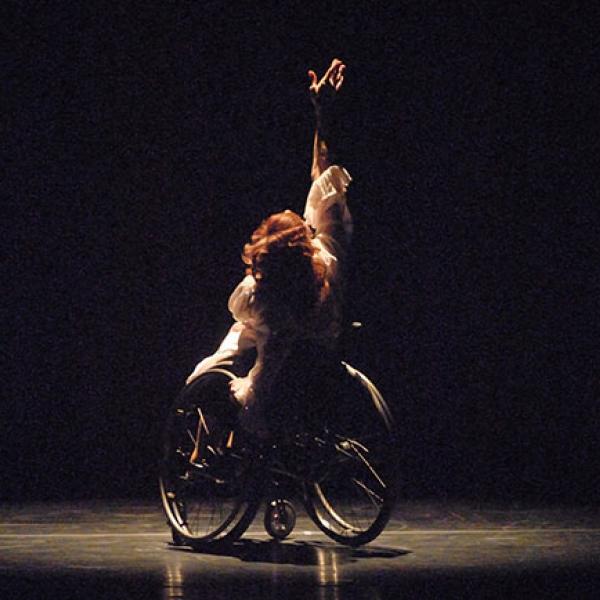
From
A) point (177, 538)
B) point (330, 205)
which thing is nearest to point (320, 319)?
point (330, 205)

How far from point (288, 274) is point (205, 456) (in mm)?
683

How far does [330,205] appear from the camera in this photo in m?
5.43

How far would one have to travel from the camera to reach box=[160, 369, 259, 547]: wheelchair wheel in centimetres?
536

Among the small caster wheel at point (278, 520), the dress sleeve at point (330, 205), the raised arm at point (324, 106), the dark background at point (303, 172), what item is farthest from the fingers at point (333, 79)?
the dark background at point (303, 172)

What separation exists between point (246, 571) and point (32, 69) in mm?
3899

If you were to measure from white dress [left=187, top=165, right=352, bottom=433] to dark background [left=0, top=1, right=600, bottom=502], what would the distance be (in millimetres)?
2506

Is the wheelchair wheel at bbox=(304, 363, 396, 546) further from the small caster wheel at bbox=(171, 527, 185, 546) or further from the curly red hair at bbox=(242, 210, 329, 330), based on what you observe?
the small caster wheel at bbox=(171, 527, 185, 546)

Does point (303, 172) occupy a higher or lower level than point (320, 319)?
higher

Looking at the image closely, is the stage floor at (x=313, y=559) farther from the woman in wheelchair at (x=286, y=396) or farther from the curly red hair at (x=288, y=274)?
the curly red hair at (x=288, y=274)

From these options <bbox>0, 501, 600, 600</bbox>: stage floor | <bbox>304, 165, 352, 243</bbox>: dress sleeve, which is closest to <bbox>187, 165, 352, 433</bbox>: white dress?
<bbox>304, 165, 352, 243</bbox>: dress sleeve

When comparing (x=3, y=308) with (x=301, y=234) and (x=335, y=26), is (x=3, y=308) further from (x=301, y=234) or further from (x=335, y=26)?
(x=301, y=234)

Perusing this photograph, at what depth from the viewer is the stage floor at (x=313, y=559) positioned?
4.58m

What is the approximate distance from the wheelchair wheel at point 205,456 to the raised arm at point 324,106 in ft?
2.46

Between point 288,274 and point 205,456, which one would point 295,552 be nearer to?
point 205,456
